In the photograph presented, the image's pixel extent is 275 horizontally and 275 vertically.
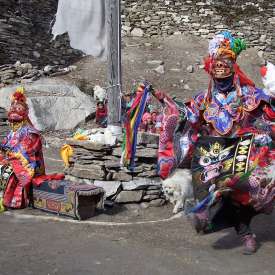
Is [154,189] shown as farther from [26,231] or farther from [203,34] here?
[203,34]

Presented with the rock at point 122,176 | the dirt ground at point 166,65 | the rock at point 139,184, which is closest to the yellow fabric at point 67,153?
the rock at point 122,176

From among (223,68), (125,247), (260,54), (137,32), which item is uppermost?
(223,68)

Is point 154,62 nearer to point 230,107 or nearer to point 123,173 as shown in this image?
point 123,173

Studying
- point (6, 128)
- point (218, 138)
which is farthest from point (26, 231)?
point (6, 128)

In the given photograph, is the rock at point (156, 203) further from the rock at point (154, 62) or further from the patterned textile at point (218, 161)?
the rock at point (154, 62)

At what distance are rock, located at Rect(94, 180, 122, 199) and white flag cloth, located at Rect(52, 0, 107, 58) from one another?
1.84 m

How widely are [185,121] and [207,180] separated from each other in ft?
3.21

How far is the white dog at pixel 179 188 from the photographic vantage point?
650 cm

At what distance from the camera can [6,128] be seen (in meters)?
12.2

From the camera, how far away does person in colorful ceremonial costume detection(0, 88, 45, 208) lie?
651cm

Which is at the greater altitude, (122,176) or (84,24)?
(84,24)

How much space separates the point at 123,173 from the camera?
6719mm

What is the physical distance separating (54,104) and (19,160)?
630 centimetres

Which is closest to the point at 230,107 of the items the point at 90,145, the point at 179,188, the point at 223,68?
the point at 223,68
